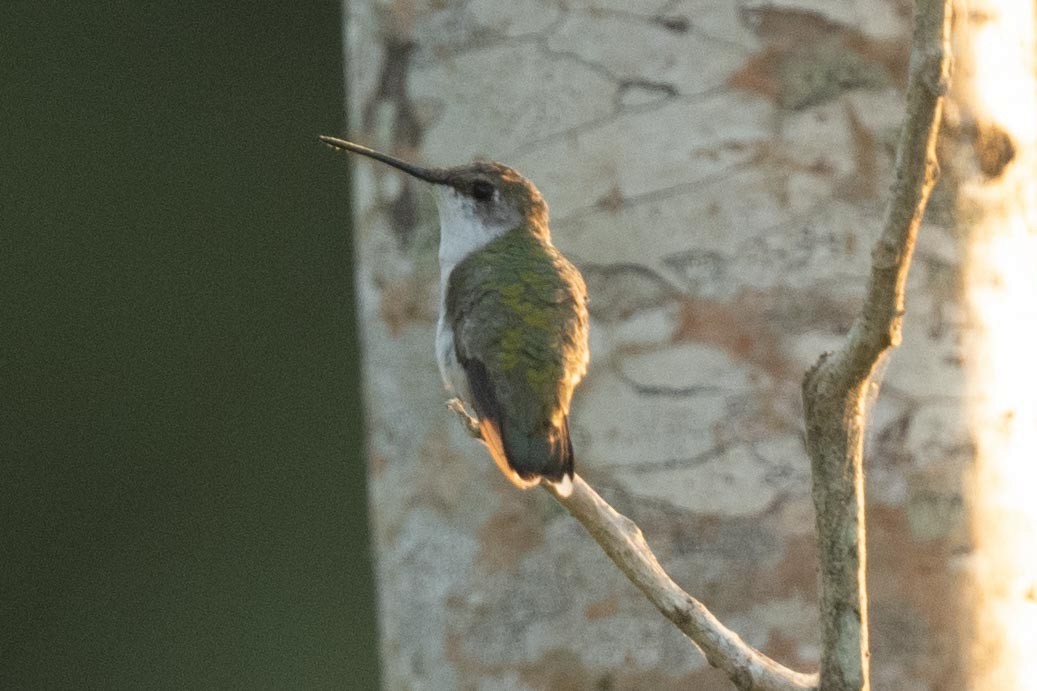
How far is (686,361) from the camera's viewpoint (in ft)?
7.68

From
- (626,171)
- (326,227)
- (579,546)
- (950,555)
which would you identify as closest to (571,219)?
(626,171)

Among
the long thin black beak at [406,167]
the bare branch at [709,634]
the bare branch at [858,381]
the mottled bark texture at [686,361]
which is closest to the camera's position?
the bare branch at [858,381]

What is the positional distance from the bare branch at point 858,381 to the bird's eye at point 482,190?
120 cm

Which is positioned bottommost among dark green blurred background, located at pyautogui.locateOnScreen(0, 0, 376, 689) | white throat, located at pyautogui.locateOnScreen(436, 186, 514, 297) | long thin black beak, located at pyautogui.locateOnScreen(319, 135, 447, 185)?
dark green blurred background, located at pyautogui.locateOnScreen(0, 0, 376, 689)

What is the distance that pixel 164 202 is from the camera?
228 inches

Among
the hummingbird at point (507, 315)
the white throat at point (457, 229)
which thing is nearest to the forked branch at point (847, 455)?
the hummingbird at point (507, 315)

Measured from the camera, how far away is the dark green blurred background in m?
5.71

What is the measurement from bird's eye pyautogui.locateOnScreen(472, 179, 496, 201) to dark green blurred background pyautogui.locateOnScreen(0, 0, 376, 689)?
10.3 feet

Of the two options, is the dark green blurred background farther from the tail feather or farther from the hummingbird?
the tail feather

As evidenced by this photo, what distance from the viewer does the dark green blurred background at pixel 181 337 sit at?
571 cm

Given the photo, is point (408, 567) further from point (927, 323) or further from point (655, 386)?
point (927, 323)

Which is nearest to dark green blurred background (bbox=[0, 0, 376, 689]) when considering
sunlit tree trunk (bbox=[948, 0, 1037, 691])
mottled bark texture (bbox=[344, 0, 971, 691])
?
mottled bark texture (bbox=[344, 0, 971, 691])

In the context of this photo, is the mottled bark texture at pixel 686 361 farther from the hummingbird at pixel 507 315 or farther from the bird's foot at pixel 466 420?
the bird's foot at pixel 466 420


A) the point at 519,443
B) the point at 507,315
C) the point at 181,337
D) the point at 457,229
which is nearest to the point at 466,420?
the point at 519,443
